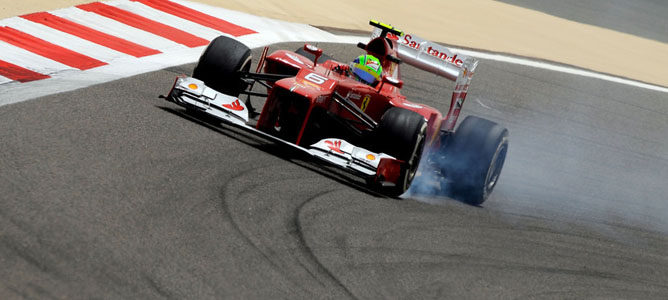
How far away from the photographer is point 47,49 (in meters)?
11.5

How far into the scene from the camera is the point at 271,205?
7.54 metres

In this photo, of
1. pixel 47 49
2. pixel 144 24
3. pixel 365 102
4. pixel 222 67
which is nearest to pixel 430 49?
A: pixel 365 102

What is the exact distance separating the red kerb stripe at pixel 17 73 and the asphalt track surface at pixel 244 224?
74cm

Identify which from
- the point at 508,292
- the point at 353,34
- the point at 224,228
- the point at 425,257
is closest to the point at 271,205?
the point at 224,228

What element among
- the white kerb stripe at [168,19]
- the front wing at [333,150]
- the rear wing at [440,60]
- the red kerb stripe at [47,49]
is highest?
the rear wing at [440,60]

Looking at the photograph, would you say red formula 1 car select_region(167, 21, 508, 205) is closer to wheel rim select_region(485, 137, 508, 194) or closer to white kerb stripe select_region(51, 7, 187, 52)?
wheel rim select_region(485, 137, 508, 194)

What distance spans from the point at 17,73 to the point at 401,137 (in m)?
4.36

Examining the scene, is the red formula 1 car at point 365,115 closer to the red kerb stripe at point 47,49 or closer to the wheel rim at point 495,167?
the wheel rim at point 495,167

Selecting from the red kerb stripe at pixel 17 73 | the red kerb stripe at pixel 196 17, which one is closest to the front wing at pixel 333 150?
the red kerb stripe at pixel 17 73

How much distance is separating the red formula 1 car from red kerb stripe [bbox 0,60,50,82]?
1.84m

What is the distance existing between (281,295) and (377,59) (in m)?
4.62

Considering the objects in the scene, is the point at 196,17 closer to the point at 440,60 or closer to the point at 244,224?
the point at 440,60

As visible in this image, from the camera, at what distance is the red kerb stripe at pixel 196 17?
48.9ft

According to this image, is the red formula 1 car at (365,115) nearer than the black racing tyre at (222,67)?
Yes
